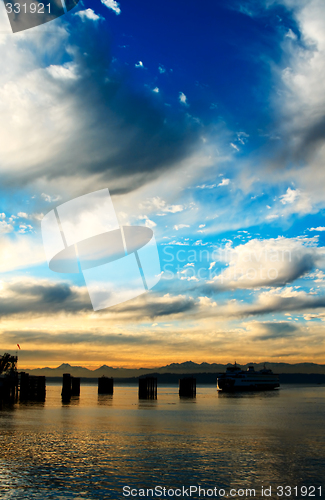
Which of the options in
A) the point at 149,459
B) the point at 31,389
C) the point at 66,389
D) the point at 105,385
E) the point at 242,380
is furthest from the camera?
the point at 242,380

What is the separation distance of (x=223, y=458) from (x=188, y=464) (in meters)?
3.23

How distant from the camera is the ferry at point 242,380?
14562 centimetres

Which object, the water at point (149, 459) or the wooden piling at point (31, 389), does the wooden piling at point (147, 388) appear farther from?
the water at point (149, 459)

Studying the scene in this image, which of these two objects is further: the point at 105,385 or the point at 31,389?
Answer: the point at 105,385

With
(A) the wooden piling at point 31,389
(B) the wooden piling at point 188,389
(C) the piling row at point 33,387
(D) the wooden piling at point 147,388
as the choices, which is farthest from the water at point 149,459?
(B) the wooden piling at point 188,389

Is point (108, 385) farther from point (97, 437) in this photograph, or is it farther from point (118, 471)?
point (118, 471)

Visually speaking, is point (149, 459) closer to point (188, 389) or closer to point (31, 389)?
point (31, 389)

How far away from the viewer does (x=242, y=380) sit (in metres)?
148

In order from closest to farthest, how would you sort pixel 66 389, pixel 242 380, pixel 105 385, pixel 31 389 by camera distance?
pixel 31 389 → pixel 66 389 → pixel 105 385 → pixel 242 380

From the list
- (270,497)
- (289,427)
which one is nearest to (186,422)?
(289,427)

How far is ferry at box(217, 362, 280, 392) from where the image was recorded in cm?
14562

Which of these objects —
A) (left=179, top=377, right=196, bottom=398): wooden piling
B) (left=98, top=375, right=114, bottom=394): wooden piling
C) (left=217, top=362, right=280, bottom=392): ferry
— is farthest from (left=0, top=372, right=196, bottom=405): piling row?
(left=217, top=362, right=280, bottom=392): ferry

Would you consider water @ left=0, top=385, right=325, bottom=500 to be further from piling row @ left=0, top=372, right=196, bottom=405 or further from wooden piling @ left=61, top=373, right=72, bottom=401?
wooden piling @ left=61, top=373, right=72, bottom=401

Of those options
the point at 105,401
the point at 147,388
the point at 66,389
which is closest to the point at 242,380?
the point at 147,388
